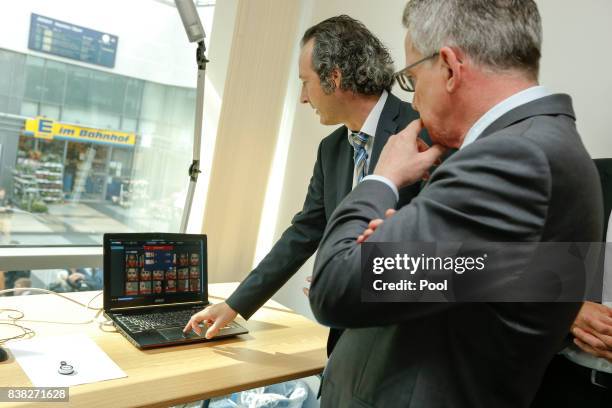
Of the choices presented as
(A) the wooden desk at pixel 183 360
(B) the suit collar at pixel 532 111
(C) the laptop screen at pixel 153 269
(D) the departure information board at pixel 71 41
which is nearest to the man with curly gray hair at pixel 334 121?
(A) the wooden desk at pixel 183 360

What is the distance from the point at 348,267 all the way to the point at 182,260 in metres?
1.16

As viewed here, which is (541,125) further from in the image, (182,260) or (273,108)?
(273,108)

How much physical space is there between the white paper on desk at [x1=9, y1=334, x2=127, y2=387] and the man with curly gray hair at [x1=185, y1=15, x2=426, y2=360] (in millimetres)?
290

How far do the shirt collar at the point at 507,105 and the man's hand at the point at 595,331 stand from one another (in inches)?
28.7

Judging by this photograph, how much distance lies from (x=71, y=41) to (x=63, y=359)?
1.71 meters

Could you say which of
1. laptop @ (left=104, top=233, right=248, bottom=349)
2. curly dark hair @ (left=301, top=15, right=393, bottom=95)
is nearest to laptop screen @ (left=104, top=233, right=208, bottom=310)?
laptop @ (left=104, top=233, right=248, bottom=349)

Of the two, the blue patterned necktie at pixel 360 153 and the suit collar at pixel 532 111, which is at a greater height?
the suit collar at pixel 532 111

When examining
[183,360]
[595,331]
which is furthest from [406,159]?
[183,360]

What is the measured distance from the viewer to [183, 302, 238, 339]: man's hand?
163 centimetres

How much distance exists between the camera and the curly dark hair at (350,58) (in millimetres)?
1676

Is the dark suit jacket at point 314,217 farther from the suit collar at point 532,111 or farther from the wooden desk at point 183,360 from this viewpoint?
the suit collar at point 532,111

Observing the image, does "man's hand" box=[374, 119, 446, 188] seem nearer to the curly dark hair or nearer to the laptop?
the curly dark hair

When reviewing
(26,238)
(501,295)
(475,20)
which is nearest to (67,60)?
(26,238)

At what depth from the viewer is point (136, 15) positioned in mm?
2764
